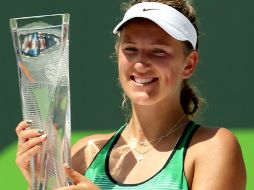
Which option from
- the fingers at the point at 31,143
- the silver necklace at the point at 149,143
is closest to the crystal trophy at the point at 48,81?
the fingers at the point at 31,143

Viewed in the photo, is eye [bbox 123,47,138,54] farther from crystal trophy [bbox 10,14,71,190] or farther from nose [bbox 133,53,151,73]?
crystal trophy [bbox 10,14,71,190]

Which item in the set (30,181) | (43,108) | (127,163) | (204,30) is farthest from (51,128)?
(204,30)

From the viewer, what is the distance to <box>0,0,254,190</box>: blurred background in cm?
332

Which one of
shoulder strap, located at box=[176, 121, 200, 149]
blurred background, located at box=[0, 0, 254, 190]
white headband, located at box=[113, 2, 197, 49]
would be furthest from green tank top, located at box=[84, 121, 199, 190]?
blurred background, located at box=[0, 0, 254, 190]

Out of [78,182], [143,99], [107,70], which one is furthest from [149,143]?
[107,70]

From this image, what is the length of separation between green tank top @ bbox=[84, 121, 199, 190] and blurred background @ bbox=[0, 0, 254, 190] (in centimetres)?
145

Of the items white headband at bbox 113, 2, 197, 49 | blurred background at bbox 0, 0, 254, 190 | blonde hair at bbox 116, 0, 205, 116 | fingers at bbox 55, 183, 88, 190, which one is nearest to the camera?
fingers at bbox 55, 183, 88, 190

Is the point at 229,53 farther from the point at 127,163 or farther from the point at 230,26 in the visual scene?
the point at 127,163

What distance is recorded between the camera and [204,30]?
3.34 m

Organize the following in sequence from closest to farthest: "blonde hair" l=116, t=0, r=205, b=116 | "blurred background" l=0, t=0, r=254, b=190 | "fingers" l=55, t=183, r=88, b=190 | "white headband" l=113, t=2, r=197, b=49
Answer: "fingers" l=55, t=183, r=88, b=190
"white headband" l=113, t=2, r=197, b=49
"blonde hair" l=116, t=0, r=205, b=116
"blurred background" l=0, t=0, r=254, b=190

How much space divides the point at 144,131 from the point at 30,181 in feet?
1.13

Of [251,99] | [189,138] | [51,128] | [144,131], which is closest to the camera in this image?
[51,128]

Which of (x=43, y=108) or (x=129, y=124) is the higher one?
(x=43, y=108)

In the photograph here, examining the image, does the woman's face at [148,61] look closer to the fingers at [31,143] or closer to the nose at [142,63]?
the nose at [142,63]
